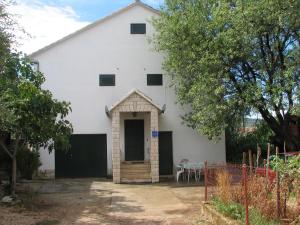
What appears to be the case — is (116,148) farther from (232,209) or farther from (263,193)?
(263,193)

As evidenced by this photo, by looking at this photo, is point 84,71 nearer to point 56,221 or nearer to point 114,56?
point 114,56

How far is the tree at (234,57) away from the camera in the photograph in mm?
16797

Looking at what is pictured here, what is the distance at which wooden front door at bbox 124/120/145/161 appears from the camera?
2242cm

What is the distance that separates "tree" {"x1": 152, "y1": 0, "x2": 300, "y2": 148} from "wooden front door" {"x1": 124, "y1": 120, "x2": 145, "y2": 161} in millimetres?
3452

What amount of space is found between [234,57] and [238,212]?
9.90m

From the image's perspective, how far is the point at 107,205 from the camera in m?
14.0

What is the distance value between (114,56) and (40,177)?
6757mm

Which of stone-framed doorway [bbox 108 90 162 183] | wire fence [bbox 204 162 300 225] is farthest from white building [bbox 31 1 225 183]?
wire fence [bbox 204 162 300 225]

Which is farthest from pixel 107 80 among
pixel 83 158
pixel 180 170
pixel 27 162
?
pixel 180 170

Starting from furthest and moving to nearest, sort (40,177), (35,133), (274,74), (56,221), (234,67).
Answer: (40,177) < (234,67) < (274,74) < (35,133) < (56,221)

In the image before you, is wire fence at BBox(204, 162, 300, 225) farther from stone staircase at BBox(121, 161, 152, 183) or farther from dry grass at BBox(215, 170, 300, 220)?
stone staircase at BBox(121, 161, 152, 183)

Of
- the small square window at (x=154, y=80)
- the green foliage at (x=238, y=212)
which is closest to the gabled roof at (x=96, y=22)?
the small square window at (x=154, y=80)

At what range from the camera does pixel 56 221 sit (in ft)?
37.7

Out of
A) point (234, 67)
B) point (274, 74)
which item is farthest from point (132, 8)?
point (274, 74)
